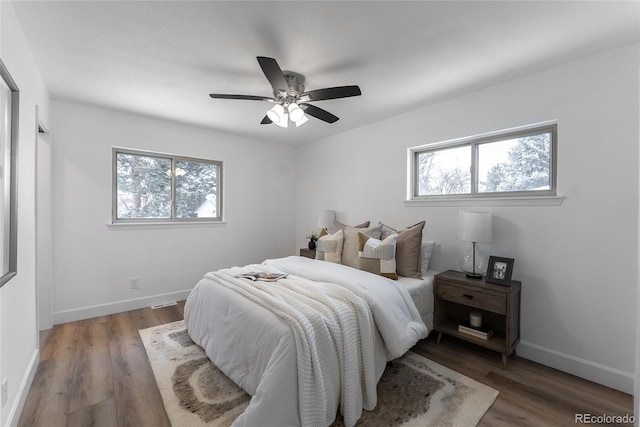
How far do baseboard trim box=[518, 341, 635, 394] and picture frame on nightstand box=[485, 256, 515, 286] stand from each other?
639 millimetres

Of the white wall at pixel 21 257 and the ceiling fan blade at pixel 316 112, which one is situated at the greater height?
the ceiling fan blade at pixel 316 112

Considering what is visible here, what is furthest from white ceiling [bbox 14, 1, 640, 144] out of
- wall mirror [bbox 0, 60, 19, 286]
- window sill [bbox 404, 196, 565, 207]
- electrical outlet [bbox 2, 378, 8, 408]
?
electrical outlet [bbox 2, 378, 8, 408]

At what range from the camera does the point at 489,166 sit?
2.82 metres

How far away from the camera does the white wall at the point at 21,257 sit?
158cm

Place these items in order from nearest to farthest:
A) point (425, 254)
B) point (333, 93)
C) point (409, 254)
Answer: point (333, 93)
point (409, 254)
point (425, 254)

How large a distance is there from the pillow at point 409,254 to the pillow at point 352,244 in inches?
14.2

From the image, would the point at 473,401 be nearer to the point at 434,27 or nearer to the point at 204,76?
the point at 434,27

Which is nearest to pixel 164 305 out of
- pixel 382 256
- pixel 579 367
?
pixel 382 256

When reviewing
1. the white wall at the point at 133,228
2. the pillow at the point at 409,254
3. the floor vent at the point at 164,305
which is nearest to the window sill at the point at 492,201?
the pillow at the point at 409,254

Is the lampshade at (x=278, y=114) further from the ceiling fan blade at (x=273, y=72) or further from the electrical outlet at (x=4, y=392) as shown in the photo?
the electrical outlet at (x=4, y=392)

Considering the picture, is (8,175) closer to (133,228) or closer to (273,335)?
(273,335)

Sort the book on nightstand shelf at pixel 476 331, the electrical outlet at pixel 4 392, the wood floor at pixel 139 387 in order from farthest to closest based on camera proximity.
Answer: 1. the book on nightstand shelf at pixel 476 331
2. the wood floor at pixel 139 387
3. the electrical outlet at pixel 4 392

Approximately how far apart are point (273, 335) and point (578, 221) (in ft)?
8.03

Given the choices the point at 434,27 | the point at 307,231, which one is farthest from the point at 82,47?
the point at 307,231
